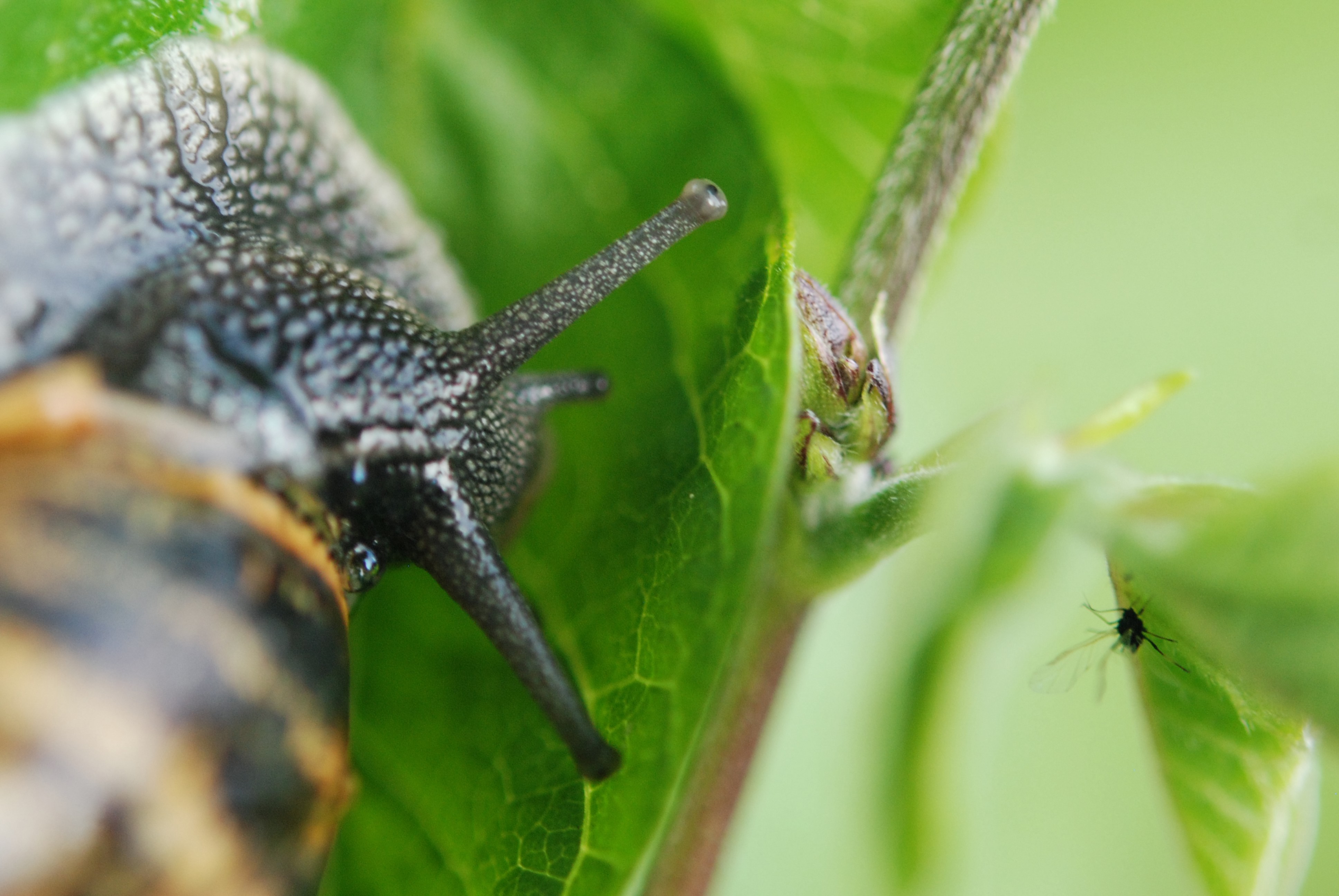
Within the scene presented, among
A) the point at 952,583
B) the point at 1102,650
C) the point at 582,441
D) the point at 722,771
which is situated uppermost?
the point at 952,583

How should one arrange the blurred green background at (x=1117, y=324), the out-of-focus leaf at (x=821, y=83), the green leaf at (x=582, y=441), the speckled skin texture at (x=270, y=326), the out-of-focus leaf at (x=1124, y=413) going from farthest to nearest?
the blurred green background at (x=1117, y=324) → the out-of-focus leaf at (x=821, y=83) → the speckled skin texture at (x=270, y=326) → the green leaf at (x=582, y=441) → the out-of-focus leaf at (x=1124, y=413)

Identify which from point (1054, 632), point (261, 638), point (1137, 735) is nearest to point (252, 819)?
point (261, 638)

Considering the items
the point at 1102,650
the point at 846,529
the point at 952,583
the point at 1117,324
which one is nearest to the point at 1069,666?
the point at 1102,650

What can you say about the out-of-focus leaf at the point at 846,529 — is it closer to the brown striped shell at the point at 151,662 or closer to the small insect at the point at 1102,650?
the small insect at the point at 1102,650

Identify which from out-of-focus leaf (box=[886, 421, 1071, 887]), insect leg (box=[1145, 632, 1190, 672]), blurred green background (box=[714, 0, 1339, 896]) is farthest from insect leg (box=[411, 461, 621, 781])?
blurred green background (box=[714, 0, 1339, 896])

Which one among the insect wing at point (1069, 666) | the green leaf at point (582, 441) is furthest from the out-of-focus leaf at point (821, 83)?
the insect wing at point (1069, 666)

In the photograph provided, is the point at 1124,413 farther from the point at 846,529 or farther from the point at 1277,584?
the point at 1277,584
